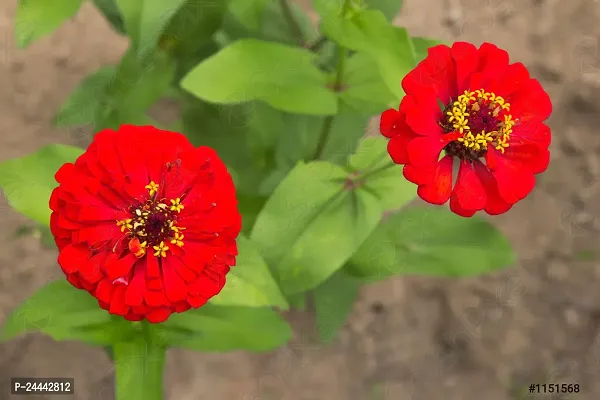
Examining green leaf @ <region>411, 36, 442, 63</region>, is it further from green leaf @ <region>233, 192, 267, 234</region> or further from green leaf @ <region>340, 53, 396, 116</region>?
green leaf @ <region>233, 192, 267, 234</region>

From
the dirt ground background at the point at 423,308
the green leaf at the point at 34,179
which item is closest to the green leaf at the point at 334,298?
the dirt ground background at the point at 423,308

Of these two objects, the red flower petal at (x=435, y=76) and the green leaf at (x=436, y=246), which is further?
the green leaf at (x=436, y=246)

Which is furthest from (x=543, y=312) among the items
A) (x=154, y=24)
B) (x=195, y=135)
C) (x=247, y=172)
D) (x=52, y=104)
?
(x=52, y=104)

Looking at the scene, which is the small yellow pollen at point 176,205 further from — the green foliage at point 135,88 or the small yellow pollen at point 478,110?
the green foliage at point 135,88

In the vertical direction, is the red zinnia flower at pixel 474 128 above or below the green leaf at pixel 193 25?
below

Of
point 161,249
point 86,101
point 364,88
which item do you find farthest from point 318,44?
point 161,249

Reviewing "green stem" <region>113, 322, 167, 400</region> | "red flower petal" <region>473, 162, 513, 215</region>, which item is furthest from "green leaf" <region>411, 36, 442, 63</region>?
"green stem" <region>113, 322, 167, 400</region>

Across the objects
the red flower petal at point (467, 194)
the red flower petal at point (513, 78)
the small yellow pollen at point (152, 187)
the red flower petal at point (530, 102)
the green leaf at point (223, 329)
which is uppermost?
the red flower petal at point (513, 78)
